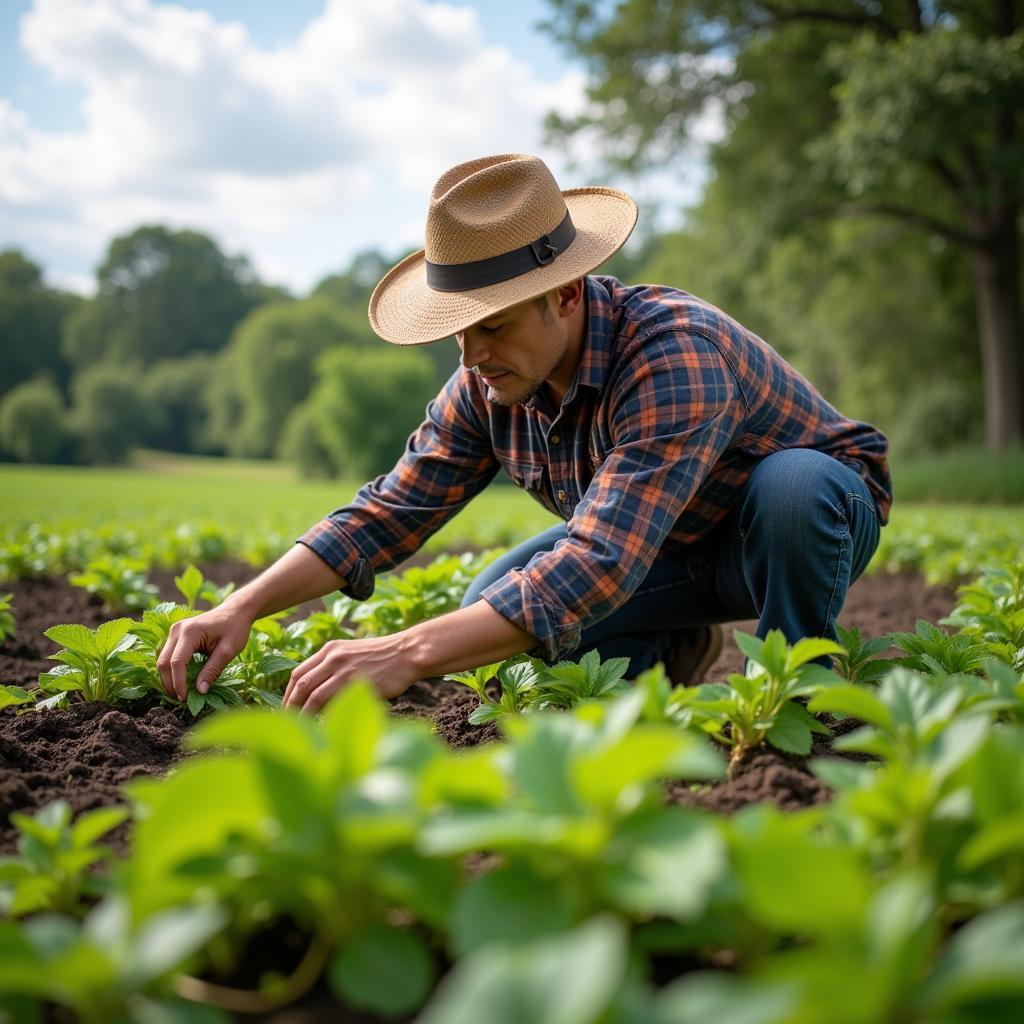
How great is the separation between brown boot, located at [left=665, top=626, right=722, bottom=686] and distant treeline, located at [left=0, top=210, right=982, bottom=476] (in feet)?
48.0

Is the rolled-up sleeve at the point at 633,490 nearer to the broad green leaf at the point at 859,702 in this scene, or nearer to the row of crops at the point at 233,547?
the broad green leaf at the point at 859,702

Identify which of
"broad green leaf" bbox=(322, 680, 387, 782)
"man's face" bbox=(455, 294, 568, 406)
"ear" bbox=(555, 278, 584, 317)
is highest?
"ear" bbox=(555, 278, 584, 317)

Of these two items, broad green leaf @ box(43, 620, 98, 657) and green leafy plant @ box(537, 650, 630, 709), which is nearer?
green leafy plant @ box(537, 650, 630, 709)

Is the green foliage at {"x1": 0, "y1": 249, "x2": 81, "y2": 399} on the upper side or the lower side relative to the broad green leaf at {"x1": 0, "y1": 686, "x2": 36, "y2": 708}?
upper

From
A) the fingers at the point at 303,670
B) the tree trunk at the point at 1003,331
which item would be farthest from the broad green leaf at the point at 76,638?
the tree trunk at the point at 1003,331

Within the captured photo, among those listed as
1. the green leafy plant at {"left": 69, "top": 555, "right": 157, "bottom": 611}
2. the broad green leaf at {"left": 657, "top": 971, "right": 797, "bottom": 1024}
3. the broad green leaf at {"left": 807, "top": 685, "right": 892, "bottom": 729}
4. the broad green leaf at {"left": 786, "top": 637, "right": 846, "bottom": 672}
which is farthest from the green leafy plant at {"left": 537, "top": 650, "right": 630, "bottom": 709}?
the green leafy plant at {"left": 69, "top": 555, "right": 157, "bottom": 611}

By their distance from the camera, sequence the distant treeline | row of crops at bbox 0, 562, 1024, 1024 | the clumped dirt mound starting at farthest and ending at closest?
the distant treeline < the clumped dirt mound < row of crops at bbox 0, 562, 1024, 1024

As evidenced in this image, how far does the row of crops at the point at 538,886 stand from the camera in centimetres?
83

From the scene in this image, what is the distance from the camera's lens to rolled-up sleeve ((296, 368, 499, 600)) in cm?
285

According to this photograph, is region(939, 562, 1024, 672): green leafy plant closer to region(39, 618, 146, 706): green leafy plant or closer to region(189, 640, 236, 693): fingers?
region(189, 640, 236, 693): fingers

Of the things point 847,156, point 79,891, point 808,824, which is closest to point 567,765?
point 808,824

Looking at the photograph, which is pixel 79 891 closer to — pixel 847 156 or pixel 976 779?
pixel 976 779

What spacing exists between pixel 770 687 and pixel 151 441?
7277cm

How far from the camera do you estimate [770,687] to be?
184cm
